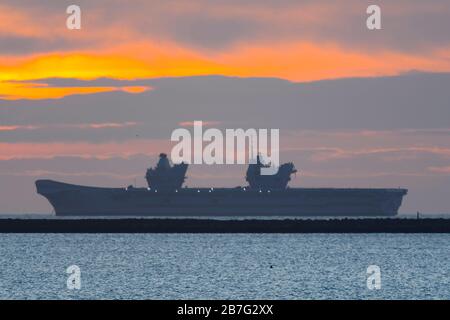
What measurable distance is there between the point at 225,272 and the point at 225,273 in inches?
32.0

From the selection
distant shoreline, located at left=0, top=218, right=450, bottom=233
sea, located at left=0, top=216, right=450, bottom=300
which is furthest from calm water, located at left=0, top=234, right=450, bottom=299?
distant shoreline, located at left=0, top=218, right=450, bottom=233

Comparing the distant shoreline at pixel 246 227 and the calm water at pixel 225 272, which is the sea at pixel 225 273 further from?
the distant shoreline at pixel 246 227

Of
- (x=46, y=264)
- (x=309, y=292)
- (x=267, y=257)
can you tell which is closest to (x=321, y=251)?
(x=267, y=257)

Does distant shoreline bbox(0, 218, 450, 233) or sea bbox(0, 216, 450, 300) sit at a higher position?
distant shoreline bbox(0, 218, 450, 233)

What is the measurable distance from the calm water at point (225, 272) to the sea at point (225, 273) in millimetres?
44

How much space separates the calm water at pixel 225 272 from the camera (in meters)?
40.3

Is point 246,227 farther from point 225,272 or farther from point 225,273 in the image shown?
point 225,273

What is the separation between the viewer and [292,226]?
120188 millimetres

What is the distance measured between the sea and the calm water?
44 millimetres

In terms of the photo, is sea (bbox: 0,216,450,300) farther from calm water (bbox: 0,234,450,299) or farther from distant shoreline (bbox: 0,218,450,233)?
distant shoreline (bbox: 0,218,450,233)

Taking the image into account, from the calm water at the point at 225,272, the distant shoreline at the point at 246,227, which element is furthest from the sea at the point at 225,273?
the distant shoreline at the point at 246,227

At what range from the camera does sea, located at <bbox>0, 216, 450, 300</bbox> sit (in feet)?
132
